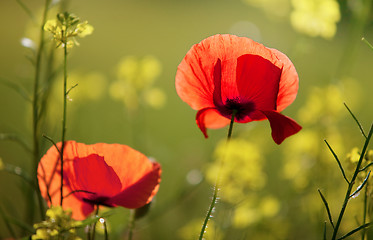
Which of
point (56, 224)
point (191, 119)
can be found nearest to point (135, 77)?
point (56, 224)

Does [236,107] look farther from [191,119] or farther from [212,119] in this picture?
[191,119]

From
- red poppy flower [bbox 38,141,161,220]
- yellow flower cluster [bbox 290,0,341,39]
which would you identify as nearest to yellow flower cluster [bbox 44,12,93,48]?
red poppy flower [bbox 38,141,161,220]

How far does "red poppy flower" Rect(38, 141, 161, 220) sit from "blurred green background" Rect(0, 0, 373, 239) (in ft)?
0.45

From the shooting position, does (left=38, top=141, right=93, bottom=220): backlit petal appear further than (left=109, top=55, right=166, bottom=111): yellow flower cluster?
No

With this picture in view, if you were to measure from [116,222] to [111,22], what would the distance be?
2705 mm

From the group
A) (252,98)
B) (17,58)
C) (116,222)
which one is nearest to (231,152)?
(116,222)

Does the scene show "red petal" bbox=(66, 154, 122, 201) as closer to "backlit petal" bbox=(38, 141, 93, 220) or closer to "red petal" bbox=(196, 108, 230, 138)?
"backlit petal" bbox=(38, 141, 93, 220)

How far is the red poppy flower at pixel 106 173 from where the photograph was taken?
0.48m

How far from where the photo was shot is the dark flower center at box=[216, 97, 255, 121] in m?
0.54

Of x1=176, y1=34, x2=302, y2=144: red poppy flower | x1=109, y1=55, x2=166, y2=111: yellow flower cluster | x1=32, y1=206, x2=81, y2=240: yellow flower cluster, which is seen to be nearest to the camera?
x1=32, y1=206, x2=81, y2=240: yellow flower cluster

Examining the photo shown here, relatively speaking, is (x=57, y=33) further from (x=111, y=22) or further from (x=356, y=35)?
(x=111, y=22)

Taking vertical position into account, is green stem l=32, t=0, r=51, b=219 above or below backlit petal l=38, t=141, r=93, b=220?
above

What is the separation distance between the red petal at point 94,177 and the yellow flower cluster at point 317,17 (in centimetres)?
67

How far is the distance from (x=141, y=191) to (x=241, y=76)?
160mm
